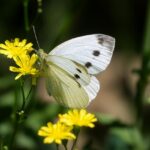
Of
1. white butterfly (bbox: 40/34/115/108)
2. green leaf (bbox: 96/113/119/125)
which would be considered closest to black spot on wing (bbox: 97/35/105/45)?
white butterfly (bbox: 40/34/115/108)

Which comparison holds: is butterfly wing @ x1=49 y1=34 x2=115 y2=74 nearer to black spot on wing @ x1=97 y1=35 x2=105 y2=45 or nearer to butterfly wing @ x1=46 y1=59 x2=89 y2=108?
black spot on wing @ x1=97 y1=35 x2=105 y2=45

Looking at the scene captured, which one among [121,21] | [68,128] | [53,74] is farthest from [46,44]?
[68,128]

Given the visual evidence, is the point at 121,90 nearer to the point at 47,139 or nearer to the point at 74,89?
the point at 74,89

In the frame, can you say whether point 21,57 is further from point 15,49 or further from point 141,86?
point 141,86

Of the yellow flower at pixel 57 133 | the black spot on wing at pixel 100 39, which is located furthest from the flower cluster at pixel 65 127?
the black spot on wing at pixel 100 39

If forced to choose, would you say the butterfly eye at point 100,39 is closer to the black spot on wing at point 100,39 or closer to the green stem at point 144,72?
the black spot on wing at point 100,39

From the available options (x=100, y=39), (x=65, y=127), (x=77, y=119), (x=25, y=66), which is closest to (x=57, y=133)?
(x=65, y=127)

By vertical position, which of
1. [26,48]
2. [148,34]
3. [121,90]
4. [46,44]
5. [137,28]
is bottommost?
[121,90]
